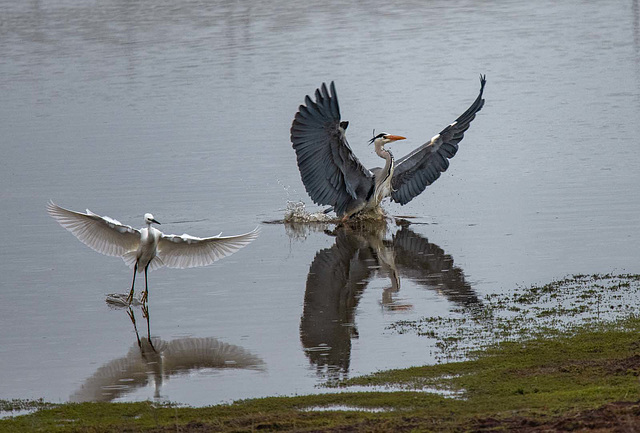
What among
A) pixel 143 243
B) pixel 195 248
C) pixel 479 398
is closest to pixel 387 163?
pixel 195 248

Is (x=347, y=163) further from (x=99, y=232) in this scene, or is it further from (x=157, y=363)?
(x=157, y=363)

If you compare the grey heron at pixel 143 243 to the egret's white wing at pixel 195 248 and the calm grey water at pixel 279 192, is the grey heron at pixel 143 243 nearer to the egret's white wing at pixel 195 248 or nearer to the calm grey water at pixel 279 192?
the egret's white wing at pixel 195 248

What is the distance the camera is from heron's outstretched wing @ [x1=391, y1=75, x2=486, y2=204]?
16281mm

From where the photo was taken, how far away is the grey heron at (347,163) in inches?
569

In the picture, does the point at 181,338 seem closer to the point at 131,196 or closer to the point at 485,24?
the point at 131,196

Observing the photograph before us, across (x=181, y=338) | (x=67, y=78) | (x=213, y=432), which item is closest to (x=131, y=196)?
(x=181, y=338)

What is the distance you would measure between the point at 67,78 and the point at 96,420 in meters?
23.9

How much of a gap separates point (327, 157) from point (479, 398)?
7.37 m

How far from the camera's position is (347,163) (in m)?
15.3

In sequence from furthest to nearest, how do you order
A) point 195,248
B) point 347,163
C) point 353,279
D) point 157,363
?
point 347,163
point 353,279
point 195,248
point 157,363

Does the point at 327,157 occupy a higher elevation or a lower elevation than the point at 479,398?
higher

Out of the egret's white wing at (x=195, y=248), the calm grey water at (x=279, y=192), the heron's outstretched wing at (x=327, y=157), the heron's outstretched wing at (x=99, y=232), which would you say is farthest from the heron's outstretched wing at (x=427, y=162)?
the heron's outstretched wing at (x=99, y=232)

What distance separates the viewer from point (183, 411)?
823 centimetres

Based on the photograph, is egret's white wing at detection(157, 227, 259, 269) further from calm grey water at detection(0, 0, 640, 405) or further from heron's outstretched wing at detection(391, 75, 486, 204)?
heron's outstretched wing at detection(391, 75, 486, 204)
